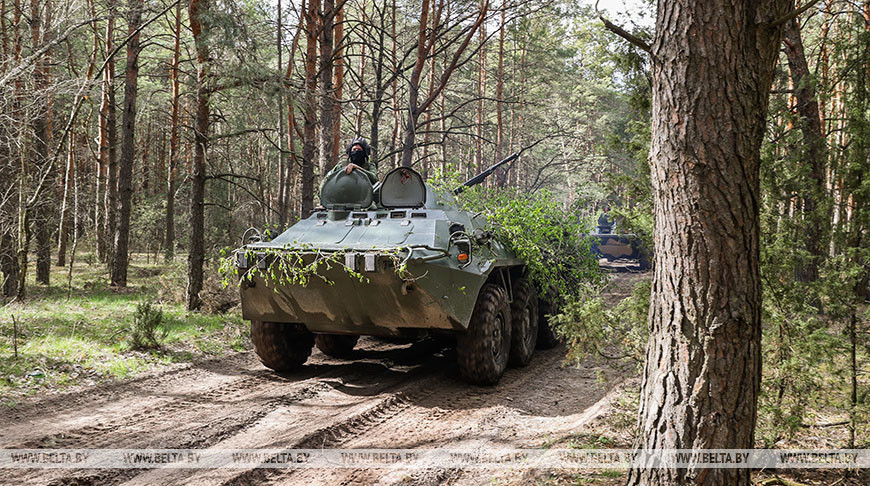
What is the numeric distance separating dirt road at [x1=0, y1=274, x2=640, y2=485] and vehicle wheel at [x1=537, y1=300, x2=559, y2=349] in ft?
4.47

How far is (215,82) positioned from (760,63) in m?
8.62

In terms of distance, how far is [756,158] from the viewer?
2.92 metres

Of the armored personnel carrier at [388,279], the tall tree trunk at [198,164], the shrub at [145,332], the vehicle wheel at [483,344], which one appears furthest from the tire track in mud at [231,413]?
the tall tree trunk at [198,164]

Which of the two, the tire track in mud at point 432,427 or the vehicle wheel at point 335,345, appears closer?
the tire track in mud at point 432,427

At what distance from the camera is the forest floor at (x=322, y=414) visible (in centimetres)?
393

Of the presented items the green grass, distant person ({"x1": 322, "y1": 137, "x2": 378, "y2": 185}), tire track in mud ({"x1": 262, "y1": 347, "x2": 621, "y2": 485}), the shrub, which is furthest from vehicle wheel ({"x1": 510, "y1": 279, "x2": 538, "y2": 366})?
the shrub

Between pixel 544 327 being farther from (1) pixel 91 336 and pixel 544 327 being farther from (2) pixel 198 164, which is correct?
(2) pixel 198 164

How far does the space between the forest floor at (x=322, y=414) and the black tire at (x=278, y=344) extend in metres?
0.17

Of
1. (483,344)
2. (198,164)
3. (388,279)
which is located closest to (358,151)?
(388,279)

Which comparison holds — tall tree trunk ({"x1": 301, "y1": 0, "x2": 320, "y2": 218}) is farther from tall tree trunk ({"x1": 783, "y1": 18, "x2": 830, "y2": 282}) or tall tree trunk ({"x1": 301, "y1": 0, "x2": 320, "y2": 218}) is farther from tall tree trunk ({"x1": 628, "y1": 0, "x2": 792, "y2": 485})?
tall tree trunk ({"x1": 628, "y1": 0, "x2": 792, "y2": 485})

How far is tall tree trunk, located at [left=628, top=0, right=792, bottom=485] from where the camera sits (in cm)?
283

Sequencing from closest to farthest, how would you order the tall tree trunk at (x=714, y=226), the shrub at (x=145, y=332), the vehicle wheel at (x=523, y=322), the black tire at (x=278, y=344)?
the tall tree trunk at (x=714, y=226), the black tire at (x=278, y=344), the shrub at (x=145, y=332), the vehicle wheel at (x=523, y=322)

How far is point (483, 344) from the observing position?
6359mm

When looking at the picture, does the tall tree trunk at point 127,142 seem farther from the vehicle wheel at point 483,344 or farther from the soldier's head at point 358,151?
the vehicle wheel at point 483,344
